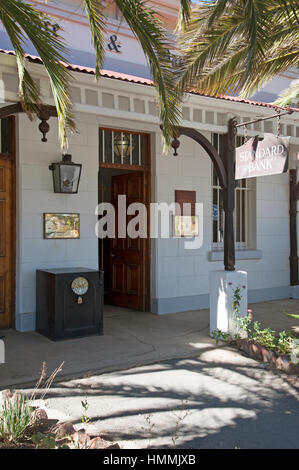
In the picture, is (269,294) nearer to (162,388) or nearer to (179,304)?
(179,304)

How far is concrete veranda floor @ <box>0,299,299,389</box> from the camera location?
5.37 m

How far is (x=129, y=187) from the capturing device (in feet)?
29.4

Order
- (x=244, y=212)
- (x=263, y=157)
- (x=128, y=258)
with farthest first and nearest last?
(x=244, y=212) < (x=128, y=258) < (x=263, y=157)

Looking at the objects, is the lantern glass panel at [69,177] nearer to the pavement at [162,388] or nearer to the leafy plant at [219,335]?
the pavement at [162,388]

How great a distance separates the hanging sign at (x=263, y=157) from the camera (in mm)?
5695

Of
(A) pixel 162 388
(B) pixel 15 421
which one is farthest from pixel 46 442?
(A) pixel 162 388

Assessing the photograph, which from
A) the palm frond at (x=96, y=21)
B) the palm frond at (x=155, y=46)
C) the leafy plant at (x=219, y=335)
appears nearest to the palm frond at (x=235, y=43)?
the palm frond at (x=155, y=46)

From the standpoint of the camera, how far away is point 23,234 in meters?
7.04

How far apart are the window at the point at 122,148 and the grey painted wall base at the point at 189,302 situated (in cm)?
253

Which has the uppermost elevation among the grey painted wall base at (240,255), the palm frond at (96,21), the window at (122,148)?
the palm frond at (96,21)

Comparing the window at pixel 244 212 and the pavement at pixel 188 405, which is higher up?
the window at pixel 244 212

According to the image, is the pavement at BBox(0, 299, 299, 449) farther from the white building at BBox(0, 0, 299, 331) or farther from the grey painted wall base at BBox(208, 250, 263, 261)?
the grey painted wall base at BBox(208, 250, 263, 261)

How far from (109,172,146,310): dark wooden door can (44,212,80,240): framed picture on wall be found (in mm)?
1539

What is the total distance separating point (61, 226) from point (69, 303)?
4.53 ft
